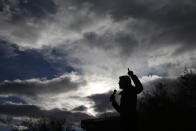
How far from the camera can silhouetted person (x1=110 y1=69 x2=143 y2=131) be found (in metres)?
3.18

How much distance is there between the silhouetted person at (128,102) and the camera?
10.4 ft

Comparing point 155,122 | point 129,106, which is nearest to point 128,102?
point 129,106

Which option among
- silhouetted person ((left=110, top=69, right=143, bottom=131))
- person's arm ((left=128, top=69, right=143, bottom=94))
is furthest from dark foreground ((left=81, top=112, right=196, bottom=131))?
person's arm ((left=128, top=69, right=143, bottom=94))

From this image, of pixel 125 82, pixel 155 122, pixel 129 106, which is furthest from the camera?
pixel 155 122

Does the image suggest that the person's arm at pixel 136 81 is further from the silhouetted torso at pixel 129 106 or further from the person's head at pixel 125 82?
the person's head at pixel 125 82

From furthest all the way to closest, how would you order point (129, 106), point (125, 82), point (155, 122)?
point (155, 122) → point (125, 82) → point (129, 106)

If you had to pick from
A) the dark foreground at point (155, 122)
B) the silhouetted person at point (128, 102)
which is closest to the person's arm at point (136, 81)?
the silhouetted person at point (128, 102)

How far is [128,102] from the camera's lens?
3.38m

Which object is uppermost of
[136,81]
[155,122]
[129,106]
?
[136,81]

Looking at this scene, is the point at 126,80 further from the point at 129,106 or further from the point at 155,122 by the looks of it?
the point at 155,122

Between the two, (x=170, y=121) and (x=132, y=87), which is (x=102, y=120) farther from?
(x=132, y=87)

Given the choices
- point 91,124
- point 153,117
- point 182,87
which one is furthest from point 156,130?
point 182,87

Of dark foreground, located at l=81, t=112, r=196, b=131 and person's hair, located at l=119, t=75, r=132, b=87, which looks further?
dark foreground, located at l=81, t=112, r=196, b=131

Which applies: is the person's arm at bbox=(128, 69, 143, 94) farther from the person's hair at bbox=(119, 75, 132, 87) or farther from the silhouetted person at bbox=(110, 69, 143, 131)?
the person's hair at bbox=(119, 75, 132, 87)
